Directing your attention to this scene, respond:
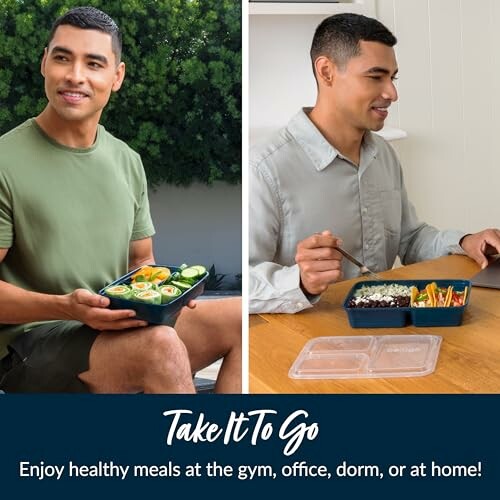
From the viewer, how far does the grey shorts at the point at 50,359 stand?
171 centimetres

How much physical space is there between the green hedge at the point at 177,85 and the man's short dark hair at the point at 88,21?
0.7 inches

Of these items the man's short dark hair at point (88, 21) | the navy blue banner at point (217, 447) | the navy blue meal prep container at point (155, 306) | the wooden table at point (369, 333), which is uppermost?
the man's short dark hair at point (88, 21)

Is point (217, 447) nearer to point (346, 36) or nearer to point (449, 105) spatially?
point (346, 36)

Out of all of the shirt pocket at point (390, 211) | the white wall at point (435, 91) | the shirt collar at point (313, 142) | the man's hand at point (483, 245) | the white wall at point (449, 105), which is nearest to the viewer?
the man's hand at point (483, 245)

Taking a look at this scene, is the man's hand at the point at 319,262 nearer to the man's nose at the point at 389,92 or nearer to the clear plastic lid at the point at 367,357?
the clear plastic lid at the point at 367,357

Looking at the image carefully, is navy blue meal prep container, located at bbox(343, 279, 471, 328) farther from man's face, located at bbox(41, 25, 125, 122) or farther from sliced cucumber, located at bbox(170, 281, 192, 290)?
man's face, located at bbox(41, 25, 125, 122)

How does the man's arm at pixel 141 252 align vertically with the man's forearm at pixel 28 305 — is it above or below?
above

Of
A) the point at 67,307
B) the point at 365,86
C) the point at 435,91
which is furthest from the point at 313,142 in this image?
the point at 435,91

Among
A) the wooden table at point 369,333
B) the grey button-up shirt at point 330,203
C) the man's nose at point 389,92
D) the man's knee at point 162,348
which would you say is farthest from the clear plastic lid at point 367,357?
the man's nose at point 389,92

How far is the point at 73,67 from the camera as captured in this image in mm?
1705

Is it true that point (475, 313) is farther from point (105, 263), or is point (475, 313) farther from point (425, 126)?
point (425, 126)

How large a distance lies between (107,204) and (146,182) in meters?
0.09

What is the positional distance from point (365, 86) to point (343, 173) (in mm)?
236

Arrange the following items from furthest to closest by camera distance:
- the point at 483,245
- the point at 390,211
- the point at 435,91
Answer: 1. the point at 435,91
2. the point at 390,211
3. the point at 483,245
